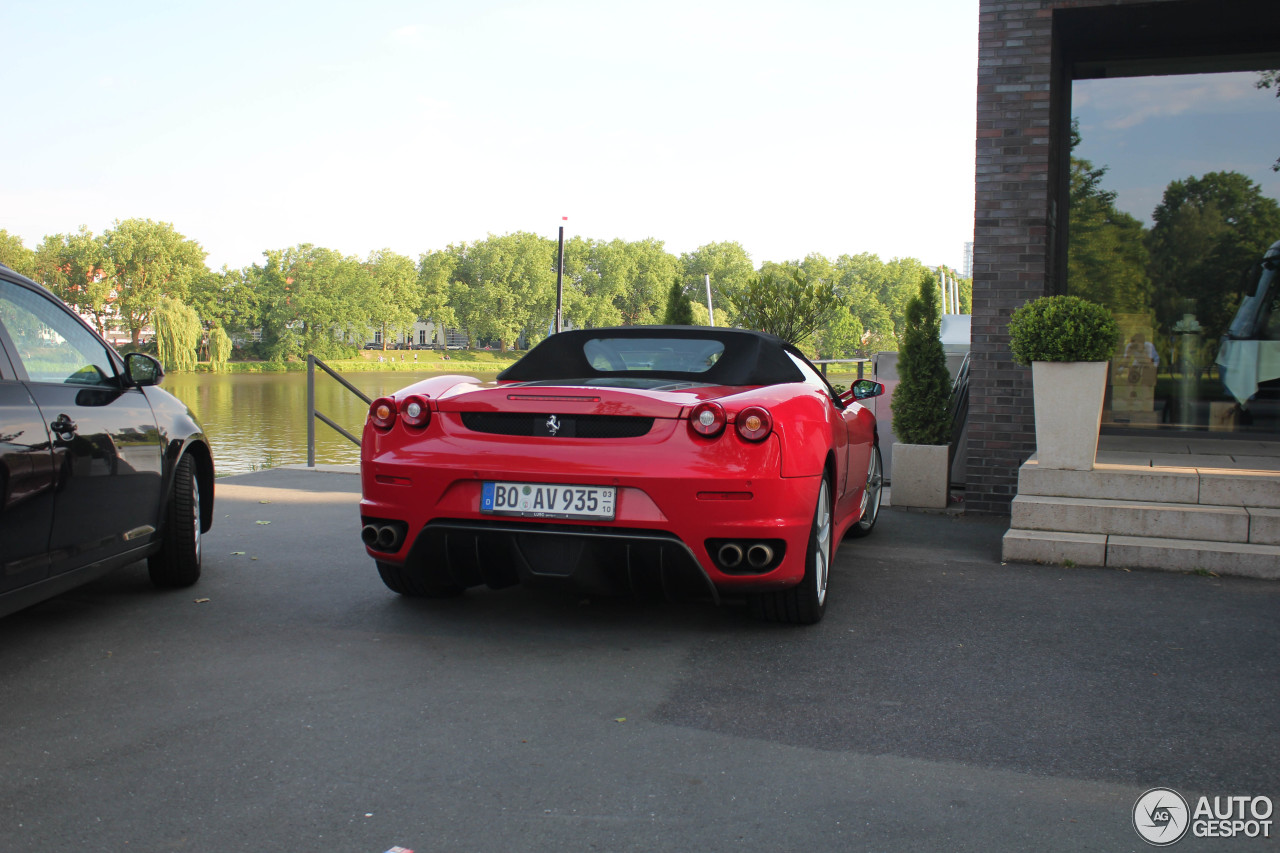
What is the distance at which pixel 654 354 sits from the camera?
514cm

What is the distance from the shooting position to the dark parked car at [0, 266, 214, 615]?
375 centimetres

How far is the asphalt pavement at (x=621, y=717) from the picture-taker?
2613 mm

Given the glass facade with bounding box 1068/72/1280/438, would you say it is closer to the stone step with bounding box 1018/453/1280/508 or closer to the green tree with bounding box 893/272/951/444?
the green tree with bounding box 893/272/951/444

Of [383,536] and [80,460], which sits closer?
[80,460]

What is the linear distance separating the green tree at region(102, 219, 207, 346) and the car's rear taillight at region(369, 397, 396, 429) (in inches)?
3928

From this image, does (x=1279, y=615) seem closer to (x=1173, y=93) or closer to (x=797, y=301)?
(x=1173, y=93)

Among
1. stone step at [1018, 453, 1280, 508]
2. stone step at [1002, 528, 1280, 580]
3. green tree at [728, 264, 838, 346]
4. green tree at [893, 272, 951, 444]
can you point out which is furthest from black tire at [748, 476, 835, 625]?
green tree at [728, 264, 838, 346]

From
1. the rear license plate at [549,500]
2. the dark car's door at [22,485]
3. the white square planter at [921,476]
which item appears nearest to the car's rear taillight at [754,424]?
the rear license plate at [549,500]

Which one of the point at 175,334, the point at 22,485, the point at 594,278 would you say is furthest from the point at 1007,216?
the point at 594,278

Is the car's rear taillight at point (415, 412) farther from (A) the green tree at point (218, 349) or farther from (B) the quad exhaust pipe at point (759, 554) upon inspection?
(A) the green tree at point (218, 349)

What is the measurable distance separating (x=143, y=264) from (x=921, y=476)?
10176cm

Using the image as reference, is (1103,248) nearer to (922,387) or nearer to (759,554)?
(922,387)

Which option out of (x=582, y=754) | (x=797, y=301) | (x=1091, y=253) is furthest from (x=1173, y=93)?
(x=582, y=754)

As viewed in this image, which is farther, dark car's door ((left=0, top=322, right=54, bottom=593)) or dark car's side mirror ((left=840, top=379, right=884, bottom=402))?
dark car's side mirror ((left=840, top=379, right=884, bottom=402))
